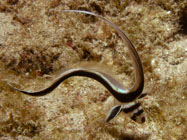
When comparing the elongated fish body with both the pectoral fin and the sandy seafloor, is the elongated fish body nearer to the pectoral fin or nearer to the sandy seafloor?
the pectoral fin

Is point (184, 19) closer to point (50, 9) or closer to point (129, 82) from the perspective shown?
point (129, 82)

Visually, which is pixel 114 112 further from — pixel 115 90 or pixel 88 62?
pixel 88 62

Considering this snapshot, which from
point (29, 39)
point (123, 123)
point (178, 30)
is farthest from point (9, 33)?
point (178, 30)

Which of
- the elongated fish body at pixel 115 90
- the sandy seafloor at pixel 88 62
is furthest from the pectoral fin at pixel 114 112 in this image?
the sandy seafloor at pixel 88 62

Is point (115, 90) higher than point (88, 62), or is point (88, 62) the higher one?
point (88, 62)

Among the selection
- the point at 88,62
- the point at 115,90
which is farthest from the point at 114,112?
the point at 88,62

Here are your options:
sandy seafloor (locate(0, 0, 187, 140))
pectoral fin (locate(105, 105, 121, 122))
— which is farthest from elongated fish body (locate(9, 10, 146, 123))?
sandy seafloor (locate(0, 0, 187, 140))

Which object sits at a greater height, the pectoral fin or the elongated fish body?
the elongated fish body

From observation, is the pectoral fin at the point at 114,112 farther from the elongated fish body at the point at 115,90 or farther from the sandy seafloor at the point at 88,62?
the sandy seafloor at the point at 88,62
